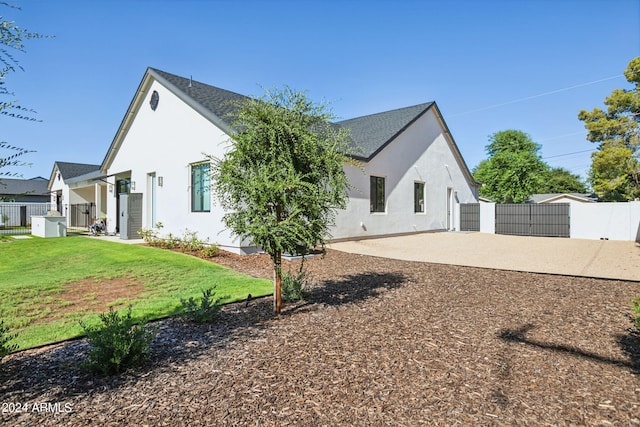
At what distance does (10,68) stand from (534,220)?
2164 cm

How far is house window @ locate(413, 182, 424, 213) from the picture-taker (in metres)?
18.6

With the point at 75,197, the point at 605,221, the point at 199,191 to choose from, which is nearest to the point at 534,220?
the point at 605,221

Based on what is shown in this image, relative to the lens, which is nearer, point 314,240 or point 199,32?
point 314,240

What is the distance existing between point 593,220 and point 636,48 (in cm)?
1353

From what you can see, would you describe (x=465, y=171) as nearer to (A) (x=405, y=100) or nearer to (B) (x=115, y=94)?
(A) (x=405, y=100)

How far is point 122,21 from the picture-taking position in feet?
32.2

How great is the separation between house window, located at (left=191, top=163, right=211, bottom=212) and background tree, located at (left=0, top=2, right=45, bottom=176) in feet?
30.5

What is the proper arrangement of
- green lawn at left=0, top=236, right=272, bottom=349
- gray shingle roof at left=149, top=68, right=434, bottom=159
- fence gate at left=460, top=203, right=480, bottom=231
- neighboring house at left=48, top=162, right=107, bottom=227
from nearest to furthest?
green lawn at left=0, top=236, right=272, bottom=349, gray shingle roof at left=149, top=68, right=434, bottom=159, fence gate at left=460, top=203, right=480, bottom=231, neighboring house at left=48, top=162, right=107, bottom=227

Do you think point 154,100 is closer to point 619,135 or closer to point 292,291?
point 292,291

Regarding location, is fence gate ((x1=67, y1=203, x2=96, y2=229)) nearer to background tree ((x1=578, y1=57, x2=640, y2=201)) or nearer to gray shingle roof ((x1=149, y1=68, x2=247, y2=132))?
gray shingle roof ((x1=149, y1=68, x2=247, y2=132))

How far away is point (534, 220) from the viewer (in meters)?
18.9

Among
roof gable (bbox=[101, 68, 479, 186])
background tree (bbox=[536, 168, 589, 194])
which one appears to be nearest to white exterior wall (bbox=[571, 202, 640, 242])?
roof gable (bbox=[101, 68, 479, 186])

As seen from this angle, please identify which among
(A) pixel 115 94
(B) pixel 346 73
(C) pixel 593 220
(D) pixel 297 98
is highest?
(B) pixel 346 73

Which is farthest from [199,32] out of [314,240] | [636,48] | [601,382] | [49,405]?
[636,48]
